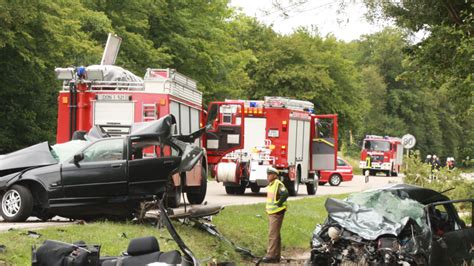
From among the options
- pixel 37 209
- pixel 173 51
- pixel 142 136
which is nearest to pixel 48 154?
pixel 37 209

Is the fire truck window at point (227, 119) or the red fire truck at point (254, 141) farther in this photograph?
the fire truck window at point (227, 119)

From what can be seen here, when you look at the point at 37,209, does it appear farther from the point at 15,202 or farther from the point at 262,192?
the point at 262,192

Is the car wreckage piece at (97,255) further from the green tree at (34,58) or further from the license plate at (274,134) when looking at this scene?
the license plate at (274,134)

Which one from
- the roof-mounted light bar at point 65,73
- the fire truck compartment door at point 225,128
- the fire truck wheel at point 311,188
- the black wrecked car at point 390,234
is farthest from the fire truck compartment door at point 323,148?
the black wrecked car at point 390,234

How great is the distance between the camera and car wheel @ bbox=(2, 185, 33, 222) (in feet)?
45.6

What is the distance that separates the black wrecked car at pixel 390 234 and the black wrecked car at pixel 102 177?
11.6 feet

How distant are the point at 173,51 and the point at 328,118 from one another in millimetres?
12947

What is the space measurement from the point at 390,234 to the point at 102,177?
531 centimetres

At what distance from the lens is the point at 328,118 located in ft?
94.6

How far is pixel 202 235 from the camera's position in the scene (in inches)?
555

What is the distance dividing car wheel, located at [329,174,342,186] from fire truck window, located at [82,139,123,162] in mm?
27501

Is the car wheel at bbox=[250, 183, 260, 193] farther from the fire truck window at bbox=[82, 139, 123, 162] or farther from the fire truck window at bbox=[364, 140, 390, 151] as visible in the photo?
the fire truck window at bbox=[364, 140, 390, 151]

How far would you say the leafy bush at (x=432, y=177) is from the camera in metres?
21.0

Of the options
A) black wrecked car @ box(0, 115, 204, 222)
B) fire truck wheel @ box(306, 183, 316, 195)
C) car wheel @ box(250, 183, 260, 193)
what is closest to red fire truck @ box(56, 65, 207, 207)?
black wrecked car @ box(0, 115, 204, 222)
